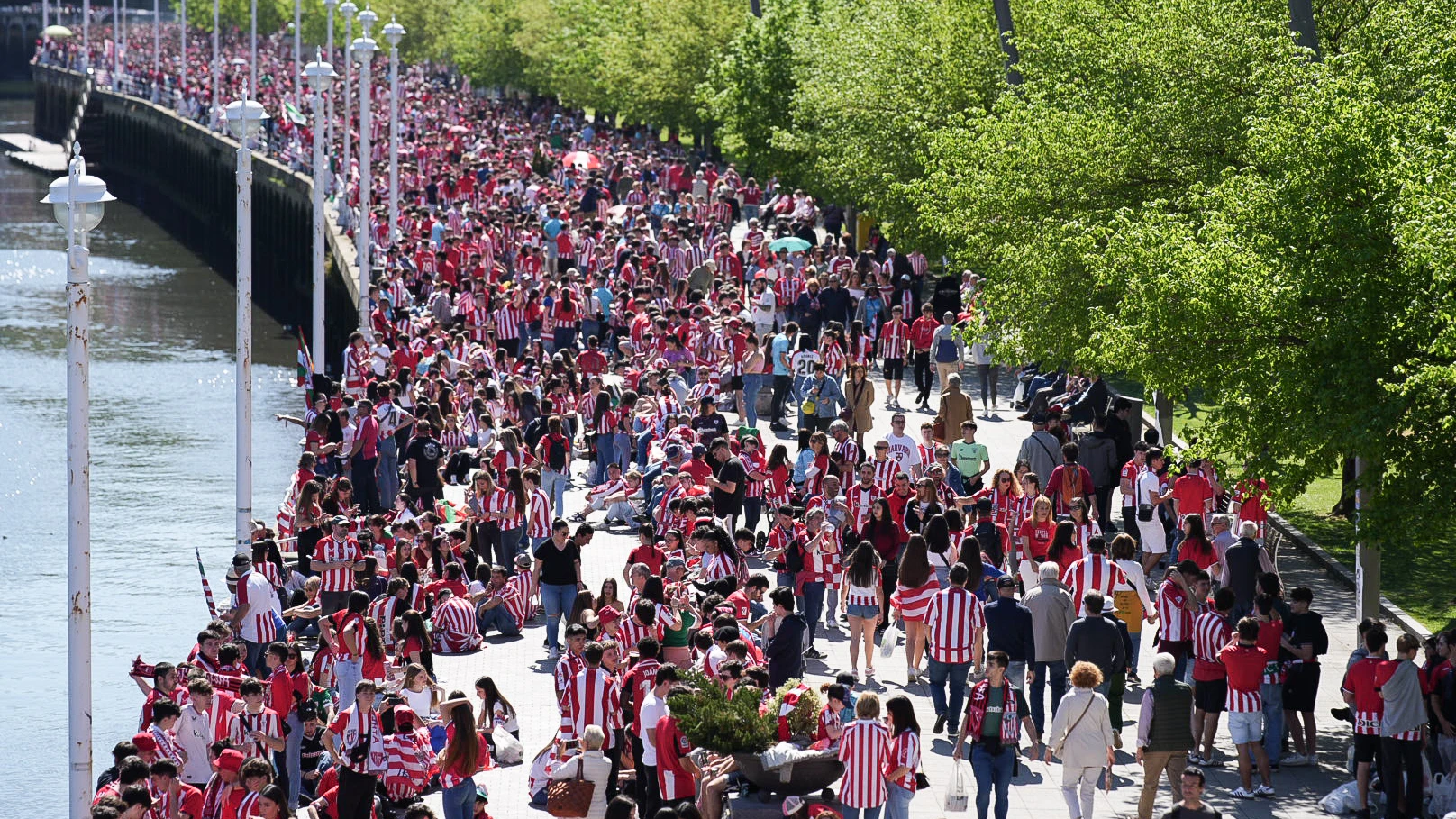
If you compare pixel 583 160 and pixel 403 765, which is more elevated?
pixel 583 160

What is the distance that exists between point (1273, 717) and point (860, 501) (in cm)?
546

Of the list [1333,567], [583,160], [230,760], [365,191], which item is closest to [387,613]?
[230,760]

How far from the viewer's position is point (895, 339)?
29812 millimetres

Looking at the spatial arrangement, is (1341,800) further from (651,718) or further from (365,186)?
(365,186)

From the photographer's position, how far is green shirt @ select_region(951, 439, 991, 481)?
21.7 m

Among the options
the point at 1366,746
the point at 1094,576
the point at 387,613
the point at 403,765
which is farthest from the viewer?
the point at 387,613

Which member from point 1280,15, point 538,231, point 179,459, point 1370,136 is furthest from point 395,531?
point 179,459

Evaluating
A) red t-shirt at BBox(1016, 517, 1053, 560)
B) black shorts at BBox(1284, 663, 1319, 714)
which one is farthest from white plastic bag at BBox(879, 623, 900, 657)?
black shorts at BBox(1284, 663, 1319, 714)

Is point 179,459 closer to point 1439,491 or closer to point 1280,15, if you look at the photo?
point 1280,15

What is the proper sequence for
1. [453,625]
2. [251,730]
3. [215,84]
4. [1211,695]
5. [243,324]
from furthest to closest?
1. [215,84]
2. [243,324]
3. [453,625]
4. [1211,695]
5. [251,730]

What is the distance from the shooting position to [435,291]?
3678cm

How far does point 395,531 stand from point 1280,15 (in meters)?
11.7

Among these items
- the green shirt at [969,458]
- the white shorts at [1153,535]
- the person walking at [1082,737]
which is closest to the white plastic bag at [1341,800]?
the person walking at [1082,737]

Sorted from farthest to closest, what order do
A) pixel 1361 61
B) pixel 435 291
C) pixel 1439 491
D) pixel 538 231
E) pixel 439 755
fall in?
pixel 538 231, pixel 435 291, pixel 1361 61, pixel 1439 491, pixel 439 755
